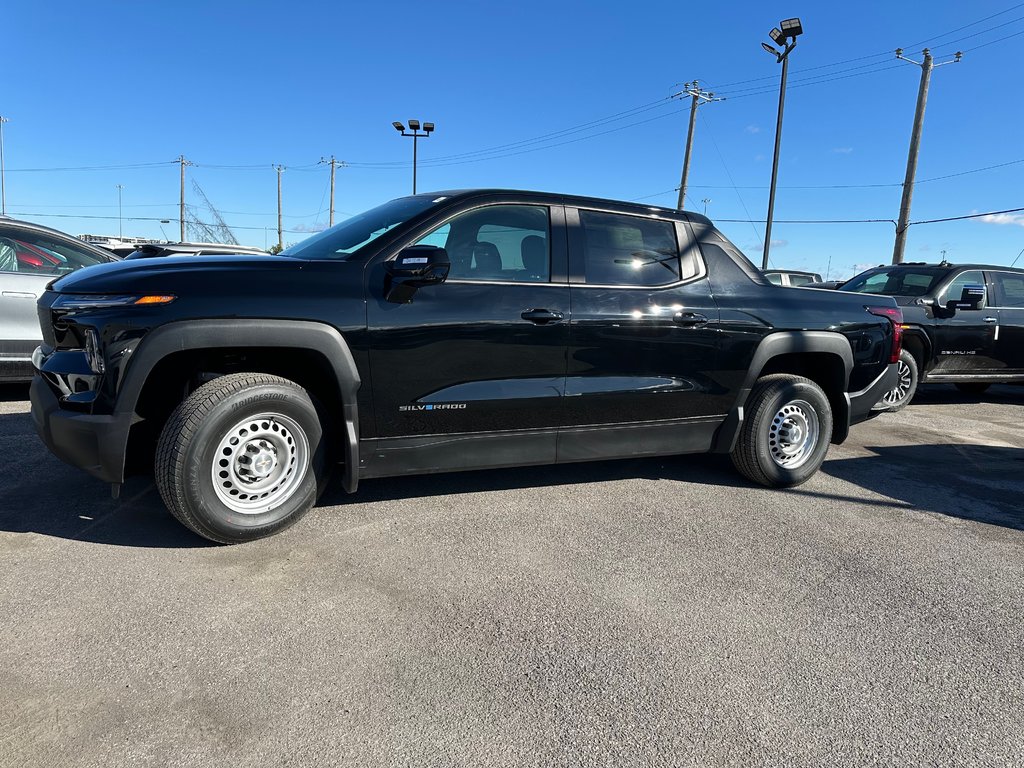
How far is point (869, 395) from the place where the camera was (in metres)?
4.91

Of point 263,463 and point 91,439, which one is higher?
point 91,439

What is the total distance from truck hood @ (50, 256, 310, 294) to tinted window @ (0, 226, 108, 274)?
10.3ft

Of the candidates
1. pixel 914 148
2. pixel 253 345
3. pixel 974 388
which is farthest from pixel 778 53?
pixel 253 345

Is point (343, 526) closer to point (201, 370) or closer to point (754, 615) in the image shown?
point (201, 370)

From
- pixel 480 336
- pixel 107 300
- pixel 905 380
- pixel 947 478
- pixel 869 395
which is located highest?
pixel 107 300

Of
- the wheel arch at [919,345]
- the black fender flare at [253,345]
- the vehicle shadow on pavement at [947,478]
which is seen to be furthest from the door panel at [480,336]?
the wheel arch at [919,345]

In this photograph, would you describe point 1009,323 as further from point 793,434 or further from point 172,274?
point 172,274

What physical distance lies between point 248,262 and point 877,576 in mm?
3501

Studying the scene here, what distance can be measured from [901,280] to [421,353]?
7637 mm

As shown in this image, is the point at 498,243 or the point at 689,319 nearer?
the point at 498,243

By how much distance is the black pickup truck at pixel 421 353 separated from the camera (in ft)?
10.1

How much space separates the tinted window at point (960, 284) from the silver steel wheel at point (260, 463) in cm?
803

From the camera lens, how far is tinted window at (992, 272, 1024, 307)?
864 cm

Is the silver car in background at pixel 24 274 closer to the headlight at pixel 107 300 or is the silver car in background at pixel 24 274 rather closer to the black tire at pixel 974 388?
the headlight at pixel 107 300
